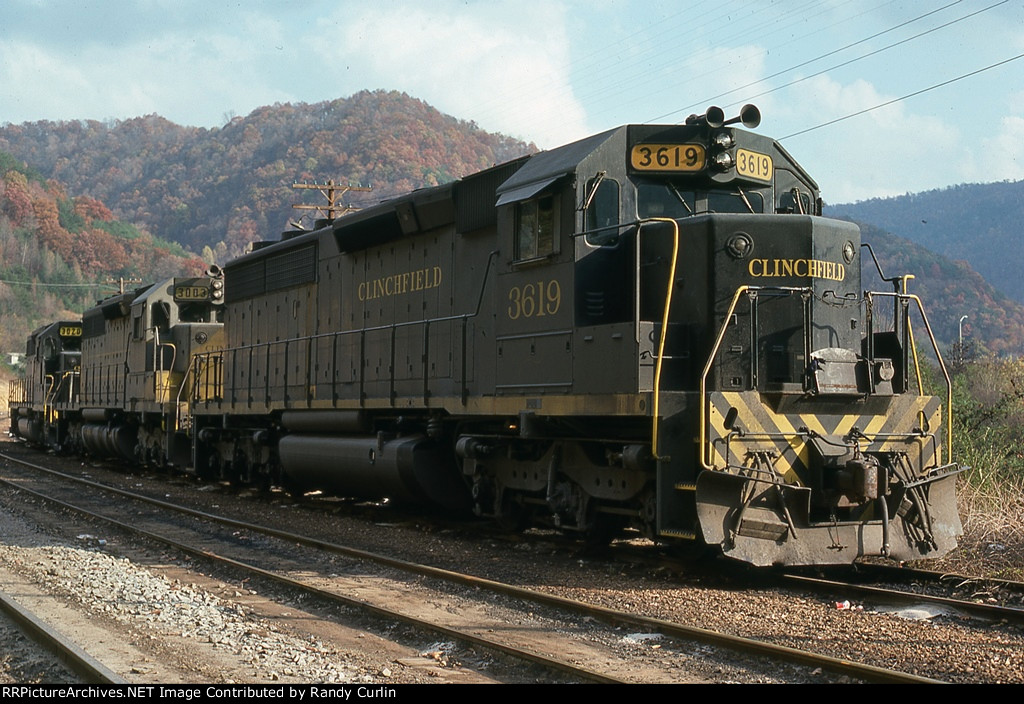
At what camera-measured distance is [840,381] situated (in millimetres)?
8250

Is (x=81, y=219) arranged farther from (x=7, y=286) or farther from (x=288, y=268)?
(x=288, y=268)

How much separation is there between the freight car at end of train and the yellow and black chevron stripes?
15 mm

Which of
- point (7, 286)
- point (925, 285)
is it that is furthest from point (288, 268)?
point (925, 285)

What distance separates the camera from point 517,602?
753 centimetres

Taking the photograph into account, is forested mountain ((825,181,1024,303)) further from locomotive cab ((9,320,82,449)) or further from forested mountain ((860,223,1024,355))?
locomotive cab ((9,320,82,449))

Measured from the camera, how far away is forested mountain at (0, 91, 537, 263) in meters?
124

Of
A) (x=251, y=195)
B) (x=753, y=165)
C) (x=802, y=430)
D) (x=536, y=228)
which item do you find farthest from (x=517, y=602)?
(x=251, y=195)

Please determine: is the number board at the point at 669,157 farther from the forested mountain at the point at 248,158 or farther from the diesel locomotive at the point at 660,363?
the forested mountain at the point at 248,158

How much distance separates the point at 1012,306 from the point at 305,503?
107m

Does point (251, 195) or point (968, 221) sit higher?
point (968, 221)

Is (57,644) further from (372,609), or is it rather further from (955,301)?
(955,301)

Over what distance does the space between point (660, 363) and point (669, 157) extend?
83.7 inches

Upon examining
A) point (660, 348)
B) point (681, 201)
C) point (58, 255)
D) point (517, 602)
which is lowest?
point (517, 602)

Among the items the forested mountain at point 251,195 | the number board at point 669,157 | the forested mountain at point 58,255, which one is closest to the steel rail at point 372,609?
the number board at point 669,157
